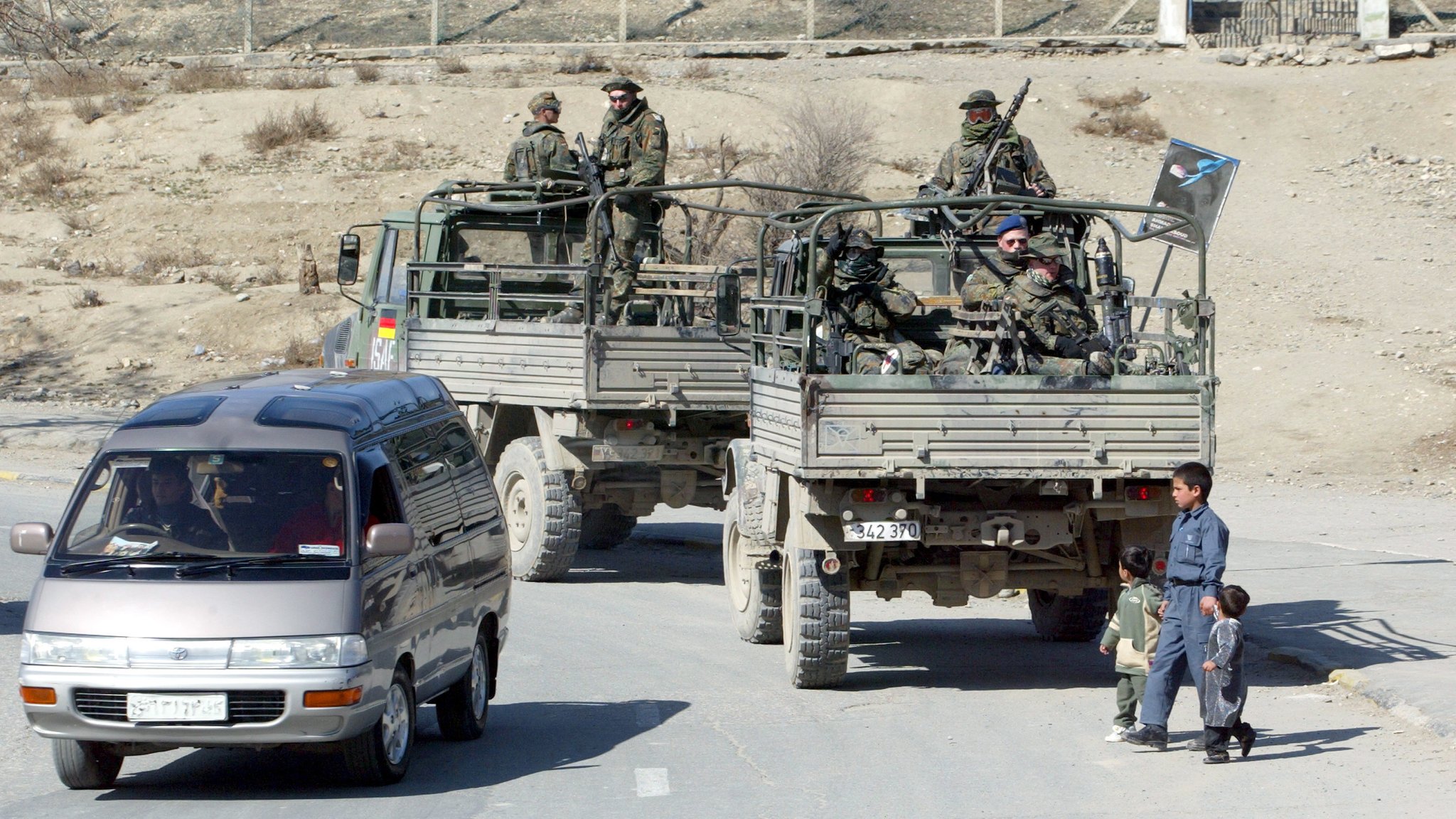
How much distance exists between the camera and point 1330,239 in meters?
30.6

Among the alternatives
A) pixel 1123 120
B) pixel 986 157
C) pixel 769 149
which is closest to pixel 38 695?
pixel 986 157

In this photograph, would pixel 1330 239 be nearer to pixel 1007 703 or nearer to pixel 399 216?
pixel 399 216

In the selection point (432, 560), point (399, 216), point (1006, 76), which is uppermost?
point (1006, 76)

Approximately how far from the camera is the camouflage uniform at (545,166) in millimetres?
16000

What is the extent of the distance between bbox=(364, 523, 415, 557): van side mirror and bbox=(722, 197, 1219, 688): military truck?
2.51 meters

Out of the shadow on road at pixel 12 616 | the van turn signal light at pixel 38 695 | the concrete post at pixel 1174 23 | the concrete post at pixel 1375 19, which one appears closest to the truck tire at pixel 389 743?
the van turn signal light at pixel 38 695

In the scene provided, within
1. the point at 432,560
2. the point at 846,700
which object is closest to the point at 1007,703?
the point at 846,700

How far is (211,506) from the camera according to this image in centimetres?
748

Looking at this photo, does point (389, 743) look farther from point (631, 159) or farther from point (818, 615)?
point (631, 159)

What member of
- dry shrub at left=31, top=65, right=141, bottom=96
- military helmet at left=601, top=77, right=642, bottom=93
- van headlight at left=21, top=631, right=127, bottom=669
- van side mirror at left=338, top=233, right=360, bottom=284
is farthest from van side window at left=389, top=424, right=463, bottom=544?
dry shrub at left=31, top=65, right=141, bottom=96

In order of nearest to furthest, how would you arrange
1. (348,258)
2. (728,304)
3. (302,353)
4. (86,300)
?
1. (728,304)
2. (348,258)
3. (302,353)
4. (86,300)

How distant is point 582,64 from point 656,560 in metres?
25.5

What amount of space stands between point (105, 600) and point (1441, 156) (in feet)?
104

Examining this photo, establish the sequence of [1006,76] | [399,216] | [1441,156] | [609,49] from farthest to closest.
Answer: [609,49], [1006,76], [1441,156], [399,216]
